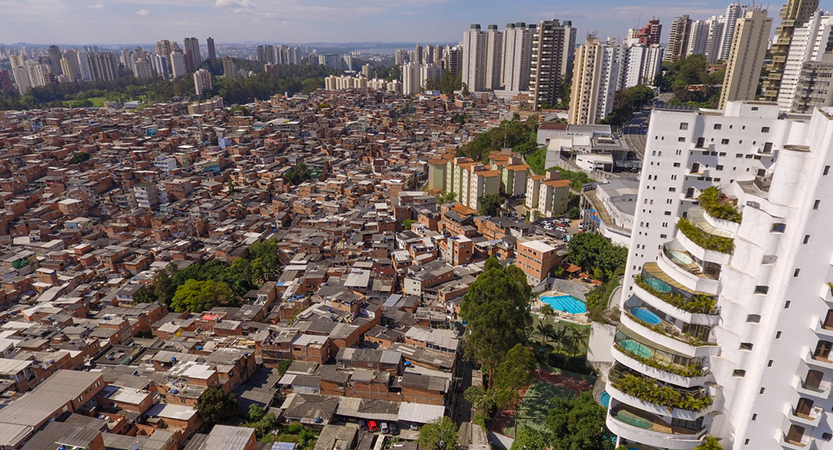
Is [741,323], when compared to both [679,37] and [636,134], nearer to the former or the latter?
[636,134]

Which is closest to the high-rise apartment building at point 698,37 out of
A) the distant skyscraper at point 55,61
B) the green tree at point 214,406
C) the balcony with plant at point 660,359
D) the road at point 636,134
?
the road at point 636,134

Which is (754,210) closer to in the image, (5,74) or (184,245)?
(184,245)

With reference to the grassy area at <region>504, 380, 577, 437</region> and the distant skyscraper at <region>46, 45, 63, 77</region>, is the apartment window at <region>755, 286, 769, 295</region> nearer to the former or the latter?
the grassy area at <region>504, 380, 577, 437</region>

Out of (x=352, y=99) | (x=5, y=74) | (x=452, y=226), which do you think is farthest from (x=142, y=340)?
(x=5, y=74)

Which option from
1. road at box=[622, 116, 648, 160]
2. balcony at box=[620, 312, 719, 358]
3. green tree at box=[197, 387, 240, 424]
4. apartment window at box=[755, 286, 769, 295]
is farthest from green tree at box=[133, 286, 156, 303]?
road at box=[622, 116, 648, 160]

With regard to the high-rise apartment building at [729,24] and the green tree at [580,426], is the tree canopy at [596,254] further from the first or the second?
the high-rise apartment building at [729,24]
